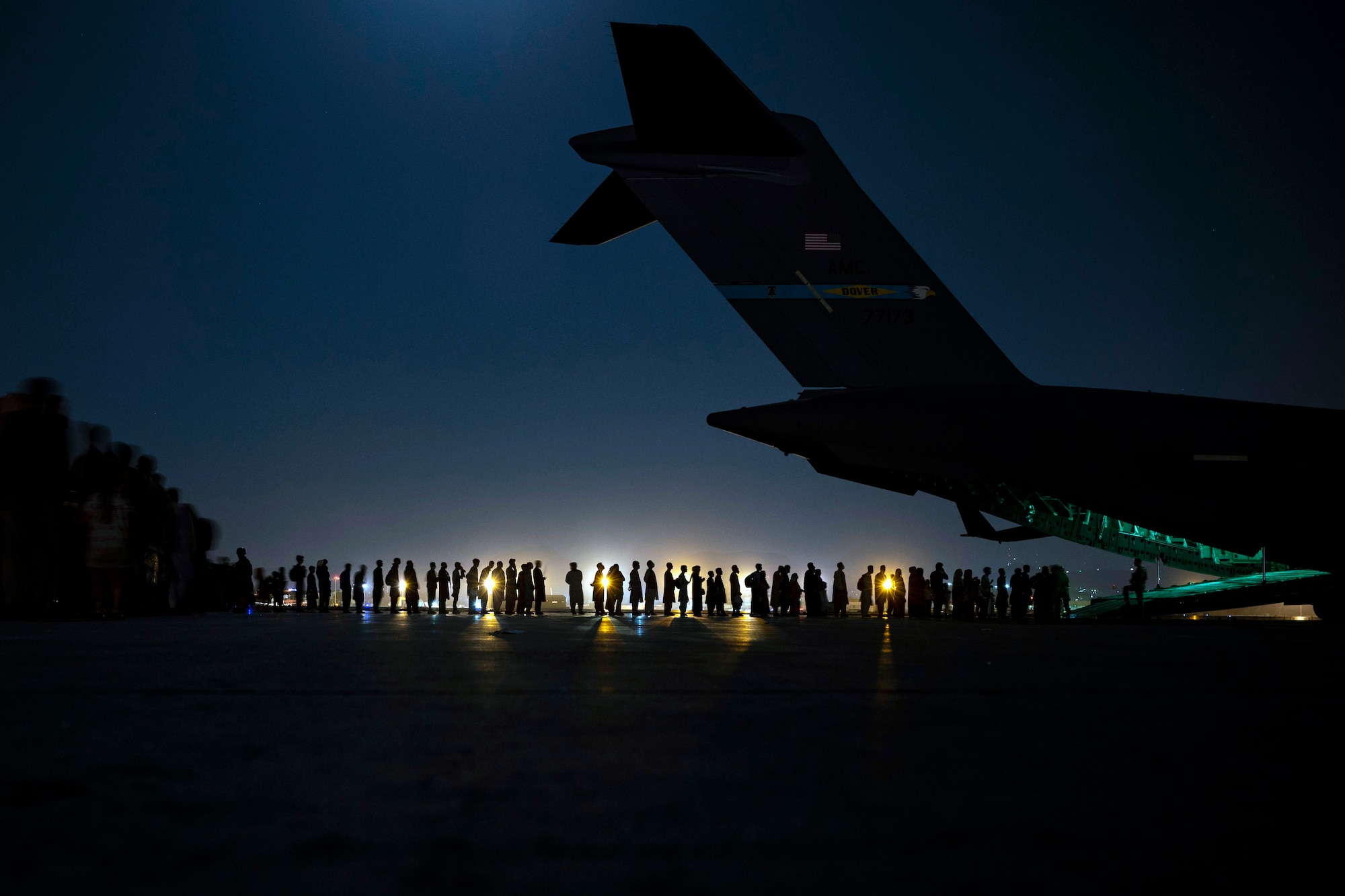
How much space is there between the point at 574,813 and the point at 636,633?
18.2 ft

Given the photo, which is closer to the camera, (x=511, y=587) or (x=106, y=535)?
(x=106, y=535)

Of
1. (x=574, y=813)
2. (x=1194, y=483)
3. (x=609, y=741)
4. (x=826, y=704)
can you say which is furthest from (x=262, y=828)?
(x=1194, y=483)

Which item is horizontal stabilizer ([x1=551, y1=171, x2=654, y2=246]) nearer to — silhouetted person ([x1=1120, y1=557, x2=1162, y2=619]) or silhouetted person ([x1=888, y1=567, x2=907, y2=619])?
silhouetted person ([x1=1120, y1=557, x2=1162, y2=619])

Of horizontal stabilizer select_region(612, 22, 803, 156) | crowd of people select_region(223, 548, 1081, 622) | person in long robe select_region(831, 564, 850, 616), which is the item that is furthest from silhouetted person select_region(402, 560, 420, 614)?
horizontal stabilizer select_region(612, 22, 803, 156)

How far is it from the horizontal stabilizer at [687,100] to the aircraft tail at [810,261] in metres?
0.04

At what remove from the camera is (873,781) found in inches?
48.4

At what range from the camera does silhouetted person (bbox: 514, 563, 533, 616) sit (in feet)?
70.4

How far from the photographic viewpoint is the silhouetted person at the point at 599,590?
23.4 meters

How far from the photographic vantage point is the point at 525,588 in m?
21.5

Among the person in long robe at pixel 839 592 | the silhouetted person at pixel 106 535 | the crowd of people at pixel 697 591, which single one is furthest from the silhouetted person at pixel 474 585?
the silhouetted person at pixel 106 535

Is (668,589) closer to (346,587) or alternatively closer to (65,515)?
(346,587)

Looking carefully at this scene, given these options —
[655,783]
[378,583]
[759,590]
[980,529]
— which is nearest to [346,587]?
[378,583]

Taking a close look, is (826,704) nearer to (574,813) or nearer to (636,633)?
(574,813)

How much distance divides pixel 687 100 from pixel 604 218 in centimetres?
151
